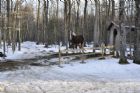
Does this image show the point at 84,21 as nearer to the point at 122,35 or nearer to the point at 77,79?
the point at 122,35

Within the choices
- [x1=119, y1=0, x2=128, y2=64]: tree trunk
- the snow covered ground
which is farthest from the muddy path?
[x1=119, y1=0, x2=128, y2=64]: tree trunk

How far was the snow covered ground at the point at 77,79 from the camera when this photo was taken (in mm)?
14000

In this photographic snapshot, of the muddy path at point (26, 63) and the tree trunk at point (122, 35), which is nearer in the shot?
the muddy path at point (26, 63)

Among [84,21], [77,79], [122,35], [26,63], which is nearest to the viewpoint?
[77,79]

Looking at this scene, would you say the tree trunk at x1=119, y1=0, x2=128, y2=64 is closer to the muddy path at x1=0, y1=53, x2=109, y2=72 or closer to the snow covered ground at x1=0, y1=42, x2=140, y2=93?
the snow covered ground at x1=0, y1=42, x2=140, y2=93

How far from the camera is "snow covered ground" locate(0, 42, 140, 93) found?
14.0 m

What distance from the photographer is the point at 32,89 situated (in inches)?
547

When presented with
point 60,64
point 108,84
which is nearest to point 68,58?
point 60,64

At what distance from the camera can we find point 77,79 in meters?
17.1

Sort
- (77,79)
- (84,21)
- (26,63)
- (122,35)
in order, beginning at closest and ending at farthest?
(77,79)
(122,35)
(26,63)
(84,21)

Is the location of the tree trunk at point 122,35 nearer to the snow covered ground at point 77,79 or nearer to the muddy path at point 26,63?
the snow covered ground at point 77,79

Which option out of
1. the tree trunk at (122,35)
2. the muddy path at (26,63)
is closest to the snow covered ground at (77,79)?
the tree trunk at (122,35)

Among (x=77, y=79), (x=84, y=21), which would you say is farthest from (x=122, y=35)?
(x=84, y=21)

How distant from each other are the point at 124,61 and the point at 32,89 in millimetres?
10652
